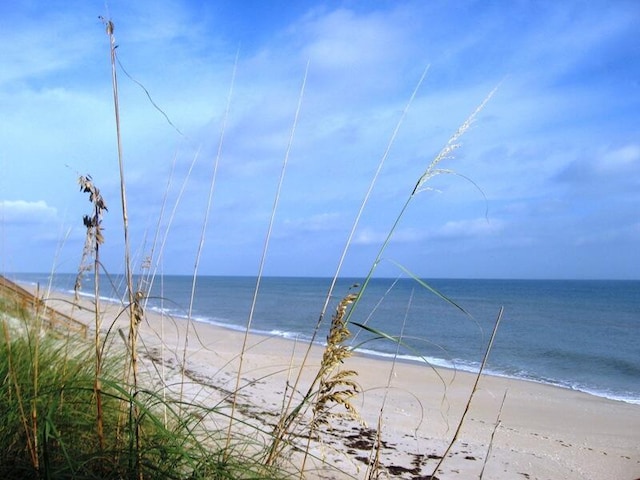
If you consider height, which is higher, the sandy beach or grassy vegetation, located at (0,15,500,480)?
grassy vegetation, located at (0,15,500,480)

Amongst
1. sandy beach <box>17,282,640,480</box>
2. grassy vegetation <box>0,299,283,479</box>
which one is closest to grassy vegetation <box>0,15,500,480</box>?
grassy vegetation <box>0,299,283,479</box>

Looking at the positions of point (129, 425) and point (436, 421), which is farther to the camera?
point (436, 421)

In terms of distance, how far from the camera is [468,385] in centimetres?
1351

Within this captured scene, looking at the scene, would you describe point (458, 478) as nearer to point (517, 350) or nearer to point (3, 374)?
point (3, 374)

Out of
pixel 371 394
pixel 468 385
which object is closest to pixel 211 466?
pixel 371 394

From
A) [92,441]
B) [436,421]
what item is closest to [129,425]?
[92,441]

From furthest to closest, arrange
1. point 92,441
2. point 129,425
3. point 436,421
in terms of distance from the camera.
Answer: point 436,421, point 92,441, point 129,425

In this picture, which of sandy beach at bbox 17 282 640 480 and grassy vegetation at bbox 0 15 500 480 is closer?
grassy vegetation at bbox 0 15 500 480

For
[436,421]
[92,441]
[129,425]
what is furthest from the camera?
[436,421]

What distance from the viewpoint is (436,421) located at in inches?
344

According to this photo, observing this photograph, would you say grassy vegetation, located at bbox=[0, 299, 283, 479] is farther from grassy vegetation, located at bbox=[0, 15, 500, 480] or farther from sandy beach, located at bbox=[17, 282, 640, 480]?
sandy beach, located at bbox=[17, 282, 640, 480]

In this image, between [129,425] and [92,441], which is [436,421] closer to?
[92,441]

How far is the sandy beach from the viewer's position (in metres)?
3.72

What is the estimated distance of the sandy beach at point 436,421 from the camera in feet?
12.2
